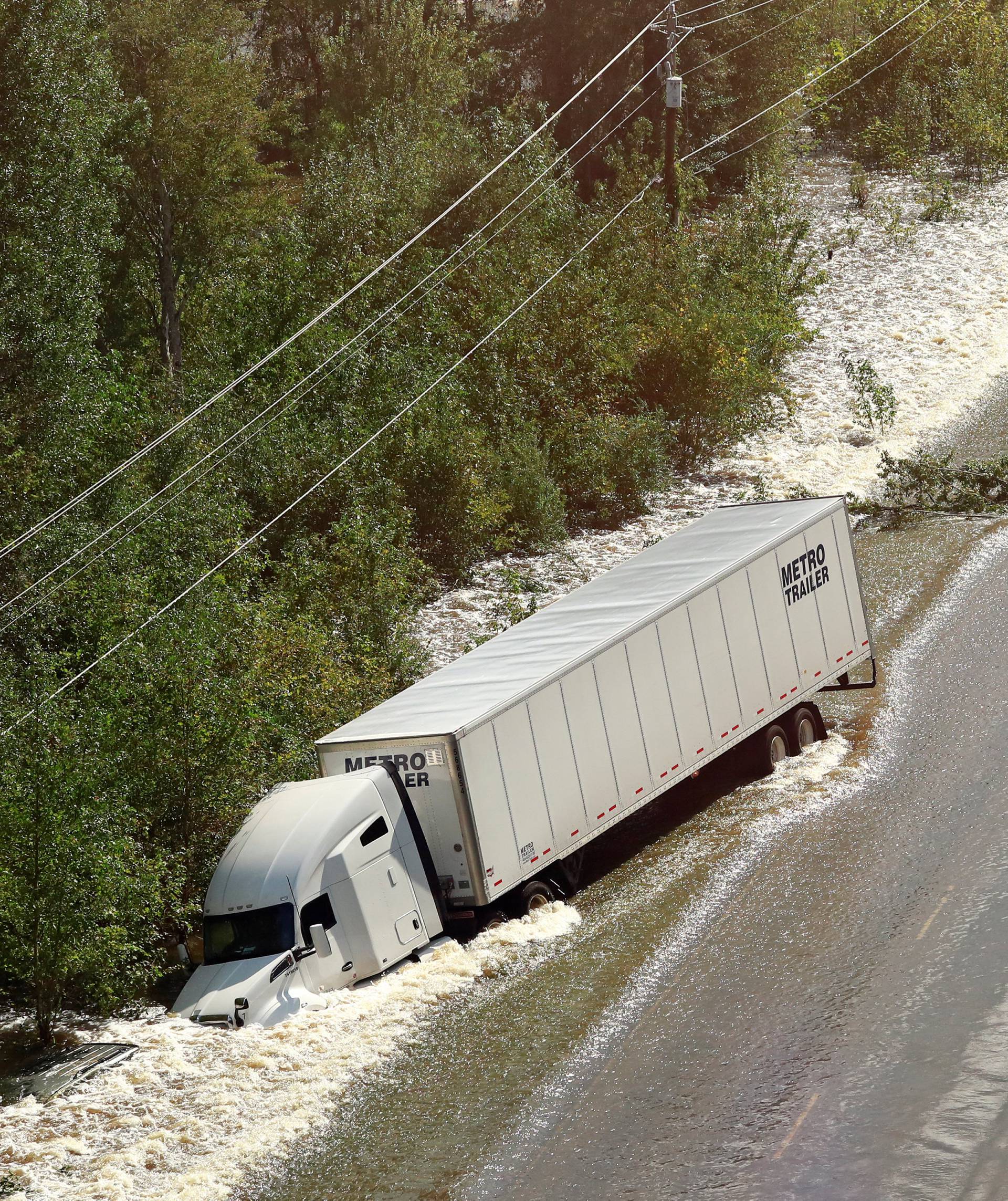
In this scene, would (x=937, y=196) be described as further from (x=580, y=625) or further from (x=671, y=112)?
(x=580, y=625)

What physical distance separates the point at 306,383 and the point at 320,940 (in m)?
19.4

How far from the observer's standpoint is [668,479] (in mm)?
37750

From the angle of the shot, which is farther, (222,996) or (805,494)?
(805,494)

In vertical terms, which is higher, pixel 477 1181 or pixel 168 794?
pixel 168 794

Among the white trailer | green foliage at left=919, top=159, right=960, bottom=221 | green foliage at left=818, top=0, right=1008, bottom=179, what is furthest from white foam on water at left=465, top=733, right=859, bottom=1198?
green foliage at left=818, top=0, right=1008, bottom=179

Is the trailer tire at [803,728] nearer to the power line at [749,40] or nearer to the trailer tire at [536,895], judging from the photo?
the trailer tire at [536,895]

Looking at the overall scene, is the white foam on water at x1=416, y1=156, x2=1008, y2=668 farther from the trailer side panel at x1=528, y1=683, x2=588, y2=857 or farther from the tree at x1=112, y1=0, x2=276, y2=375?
the tree at x1=112, y1=0, x2=276, y2=375

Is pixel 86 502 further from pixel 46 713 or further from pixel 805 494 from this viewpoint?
pixel 805 494

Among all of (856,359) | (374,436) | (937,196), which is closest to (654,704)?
(374,436)

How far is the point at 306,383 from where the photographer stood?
3366 centimetres

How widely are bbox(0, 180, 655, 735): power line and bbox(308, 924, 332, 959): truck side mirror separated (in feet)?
16.2

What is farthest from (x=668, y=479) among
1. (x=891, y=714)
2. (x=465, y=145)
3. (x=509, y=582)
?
(x=891, y=714)

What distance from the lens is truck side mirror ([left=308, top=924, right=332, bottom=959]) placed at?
1644 centimetres

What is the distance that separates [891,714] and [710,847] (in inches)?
209
